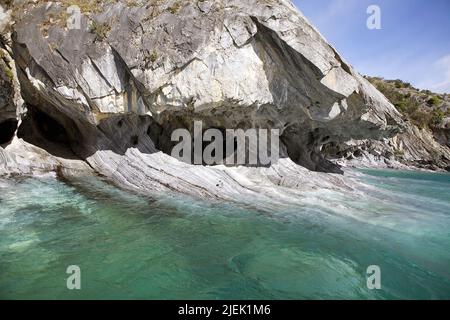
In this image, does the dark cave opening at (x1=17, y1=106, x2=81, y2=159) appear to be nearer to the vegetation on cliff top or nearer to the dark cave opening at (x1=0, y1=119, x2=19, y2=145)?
the dark cave opening at (x1=0, y1=119, x2=19, y2=145)

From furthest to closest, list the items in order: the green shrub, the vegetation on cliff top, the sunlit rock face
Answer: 1. the green shrub
2. the vegetation on cliff top
3. the sunlit rock face

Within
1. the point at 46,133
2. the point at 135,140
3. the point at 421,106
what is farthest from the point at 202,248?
the point at 421,106

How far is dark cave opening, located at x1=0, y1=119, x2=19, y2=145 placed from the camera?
1647cm

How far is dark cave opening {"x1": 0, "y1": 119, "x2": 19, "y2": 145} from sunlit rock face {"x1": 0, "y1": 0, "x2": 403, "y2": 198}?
1269mm

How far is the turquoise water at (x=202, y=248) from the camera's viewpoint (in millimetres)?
6441

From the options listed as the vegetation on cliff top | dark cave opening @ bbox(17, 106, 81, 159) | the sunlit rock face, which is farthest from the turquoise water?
the vegetation on cliff top

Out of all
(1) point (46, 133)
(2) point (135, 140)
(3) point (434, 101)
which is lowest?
(2) point (135, 140)

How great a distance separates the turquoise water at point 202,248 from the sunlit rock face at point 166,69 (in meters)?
4.03

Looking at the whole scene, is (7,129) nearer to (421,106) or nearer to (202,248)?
(202,248)

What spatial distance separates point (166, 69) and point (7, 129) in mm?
9190

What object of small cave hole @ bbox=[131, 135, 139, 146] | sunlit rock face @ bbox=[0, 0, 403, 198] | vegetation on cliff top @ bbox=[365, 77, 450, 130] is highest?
vegetation on cliff top @ bbox=[365, 77, 450, 130]

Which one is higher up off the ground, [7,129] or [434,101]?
[434,101]

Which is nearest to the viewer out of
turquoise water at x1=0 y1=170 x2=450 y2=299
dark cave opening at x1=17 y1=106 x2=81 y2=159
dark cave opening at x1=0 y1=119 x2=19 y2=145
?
turquoise water at x1=0 y1=170 x2=450 y2=299

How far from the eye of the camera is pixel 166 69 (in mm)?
14453
